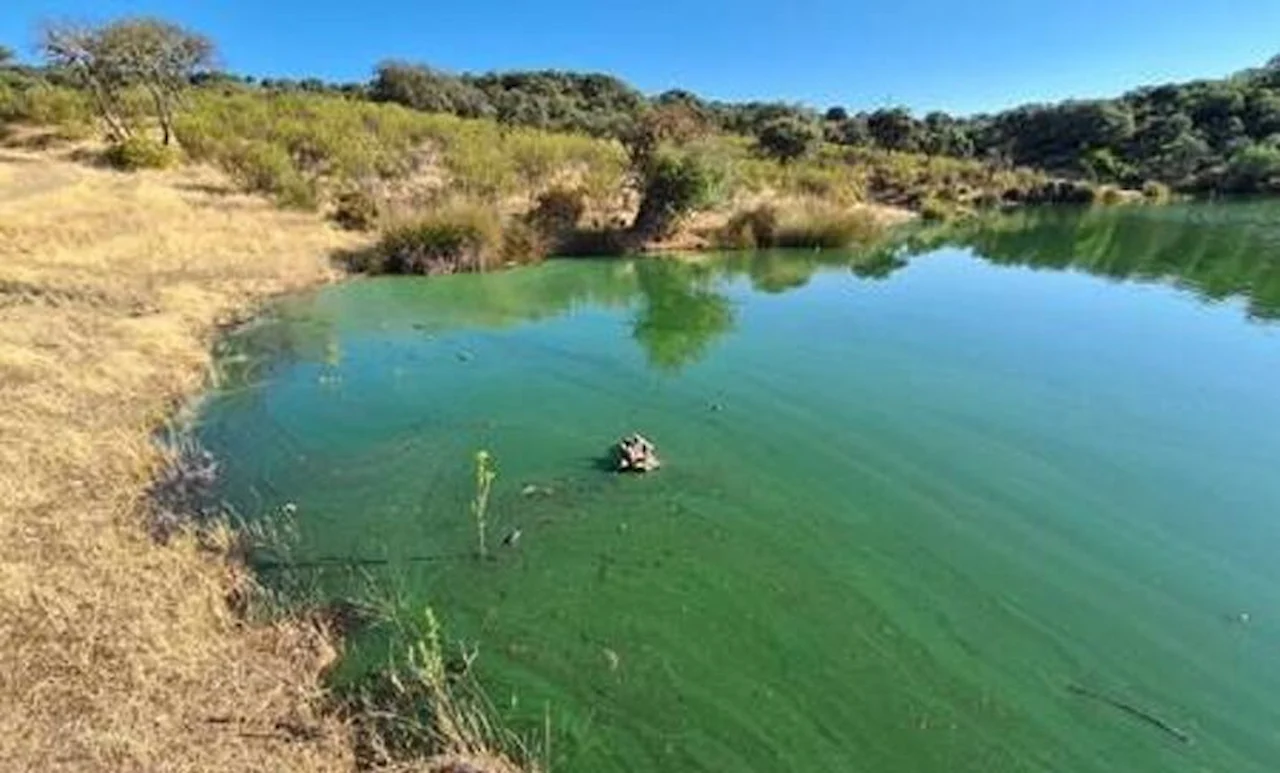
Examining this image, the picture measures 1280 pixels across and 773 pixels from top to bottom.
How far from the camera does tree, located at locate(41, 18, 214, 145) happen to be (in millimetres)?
25578

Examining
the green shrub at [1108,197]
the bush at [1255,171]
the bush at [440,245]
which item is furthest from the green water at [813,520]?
the bush at [1255,171]

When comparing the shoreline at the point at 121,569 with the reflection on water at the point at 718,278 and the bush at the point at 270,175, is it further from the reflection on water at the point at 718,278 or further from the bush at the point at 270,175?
the bush at the point at 270,175

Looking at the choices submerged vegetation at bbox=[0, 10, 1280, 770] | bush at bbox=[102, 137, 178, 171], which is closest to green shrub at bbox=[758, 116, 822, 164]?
submerged vegetation at bbox=[0, 10, 1280, 770]

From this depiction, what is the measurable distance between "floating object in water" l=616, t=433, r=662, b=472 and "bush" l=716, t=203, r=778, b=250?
53.8ft

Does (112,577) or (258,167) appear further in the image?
(258,167)

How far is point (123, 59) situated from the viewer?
1023 inches

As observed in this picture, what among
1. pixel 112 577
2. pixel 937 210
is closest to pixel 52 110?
pixel 112 577

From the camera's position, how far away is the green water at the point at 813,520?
527cm

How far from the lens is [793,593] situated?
6.58 m

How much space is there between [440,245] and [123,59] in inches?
468

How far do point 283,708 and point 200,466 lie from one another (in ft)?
14.7

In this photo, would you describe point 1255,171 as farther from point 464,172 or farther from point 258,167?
point 258,167

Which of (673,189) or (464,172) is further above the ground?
(464,172)

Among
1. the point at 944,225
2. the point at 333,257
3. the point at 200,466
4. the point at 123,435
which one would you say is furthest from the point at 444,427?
the point at 944,225
